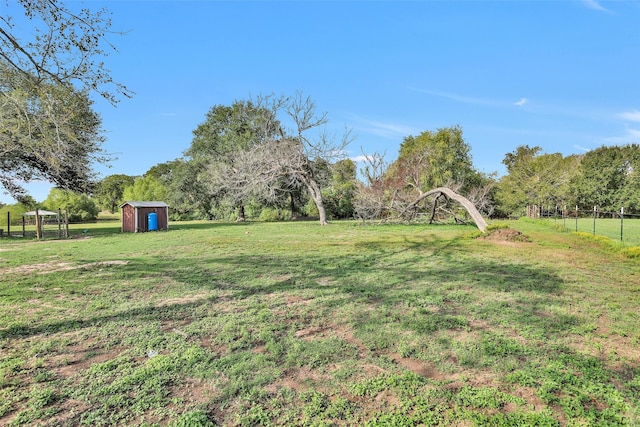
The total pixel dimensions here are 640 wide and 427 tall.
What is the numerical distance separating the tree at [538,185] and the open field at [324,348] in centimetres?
2836

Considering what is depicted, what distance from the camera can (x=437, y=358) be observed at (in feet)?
9.41

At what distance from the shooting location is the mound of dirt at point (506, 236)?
10521 mm

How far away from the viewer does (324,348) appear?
3078 mm

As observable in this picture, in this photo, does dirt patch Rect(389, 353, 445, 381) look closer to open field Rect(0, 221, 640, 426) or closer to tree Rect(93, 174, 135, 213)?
open field Rect(0, 221, 640, 426)

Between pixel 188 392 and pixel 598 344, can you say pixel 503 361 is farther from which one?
pixel 188 392

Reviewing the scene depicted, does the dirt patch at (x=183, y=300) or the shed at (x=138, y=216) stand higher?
the shed at (x=138, y=216)

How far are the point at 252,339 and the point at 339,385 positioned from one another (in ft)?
3.76

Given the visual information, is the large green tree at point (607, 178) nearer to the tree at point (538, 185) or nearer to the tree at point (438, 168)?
the tree at point (538, 185)

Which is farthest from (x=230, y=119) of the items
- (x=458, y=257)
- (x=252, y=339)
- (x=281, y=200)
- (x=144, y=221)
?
(x=252, y=339)

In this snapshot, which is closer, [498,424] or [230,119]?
[498,424]

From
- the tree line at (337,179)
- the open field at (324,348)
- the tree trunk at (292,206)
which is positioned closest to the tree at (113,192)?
the tree line at (337,179)

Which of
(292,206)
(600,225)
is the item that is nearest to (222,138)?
(292,206)

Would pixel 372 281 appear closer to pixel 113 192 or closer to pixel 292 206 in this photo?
pixel 292 206

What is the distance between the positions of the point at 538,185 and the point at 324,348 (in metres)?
Result: 34.5
